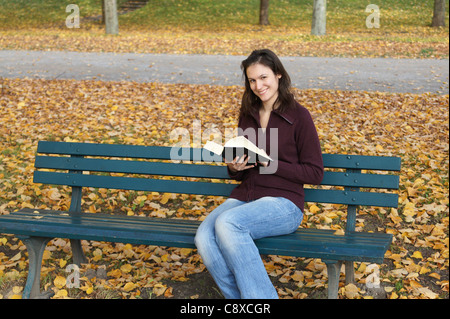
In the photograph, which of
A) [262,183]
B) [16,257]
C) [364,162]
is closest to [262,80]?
[262,183]

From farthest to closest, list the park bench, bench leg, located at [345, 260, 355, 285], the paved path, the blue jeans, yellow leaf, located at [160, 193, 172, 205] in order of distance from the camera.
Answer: the paved path, yellow leaf, located at [160, 193, 172, 205], bench leg, located at [345, 260, 355, 285], the park bench, the blue jeans

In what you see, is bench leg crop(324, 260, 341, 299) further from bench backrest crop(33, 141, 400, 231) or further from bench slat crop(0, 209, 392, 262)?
bench backrest crop(33, 141, 400, 231)

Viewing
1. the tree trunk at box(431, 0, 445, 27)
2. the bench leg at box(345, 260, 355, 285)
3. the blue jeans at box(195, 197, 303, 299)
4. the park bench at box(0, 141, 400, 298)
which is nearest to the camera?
the blue jeans at box(195, 197, 303, 299)

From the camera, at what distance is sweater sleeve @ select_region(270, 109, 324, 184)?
331 centimetres

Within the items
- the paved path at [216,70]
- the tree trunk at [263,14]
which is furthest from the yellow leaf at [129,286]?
the tree trunk at [263,14]

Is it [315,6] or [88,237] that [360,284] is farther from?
Answer: [315,6]

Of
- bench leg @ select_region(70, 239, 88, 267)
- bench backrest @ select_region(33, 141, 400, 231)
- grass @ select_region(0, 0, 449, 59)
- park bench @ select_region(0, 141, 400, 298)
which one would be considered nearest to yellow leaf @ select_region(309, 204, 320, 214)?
bench backrest @ select_region(33, 141, 400, 231)

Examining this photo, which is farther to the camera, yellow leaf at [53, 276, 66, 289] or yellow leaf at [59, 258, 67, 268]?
yellow leaf at [59, 258, 67, 268]

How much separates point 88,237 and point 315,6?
48.9 feet

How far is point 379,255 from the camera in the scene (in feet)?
9.82

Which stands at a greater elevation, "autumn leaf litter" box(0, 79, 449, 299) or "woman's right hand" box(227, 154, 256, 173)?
"woman's right hand" box(227, 154, 256, 173)

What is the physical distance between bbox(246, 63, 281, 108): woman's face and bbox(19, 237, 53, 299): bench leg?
160cm

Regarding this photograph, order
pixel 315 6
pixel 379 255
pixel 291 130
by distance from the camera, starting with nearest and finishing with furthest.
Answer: pixel 379 255
pixel 291 130
pixel 315 6
